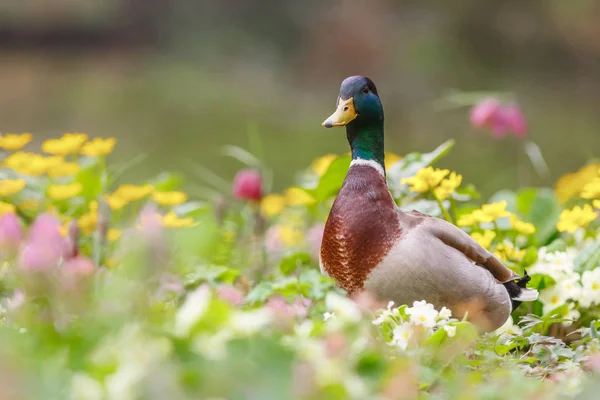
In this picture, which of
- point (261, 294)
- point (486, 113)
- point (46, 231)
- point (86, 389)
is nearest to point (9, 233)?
point (46, 231)

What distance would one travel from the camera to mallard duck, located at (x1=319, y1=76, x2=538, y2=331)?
227 centimetres

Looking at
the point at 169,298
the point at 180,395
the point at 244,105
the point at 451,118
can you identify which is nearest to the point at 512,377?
the point at 180,395

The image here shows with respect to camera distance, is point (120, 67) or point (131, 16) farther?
point (131, 16)

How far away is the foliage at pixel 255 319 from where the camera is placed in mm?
1354

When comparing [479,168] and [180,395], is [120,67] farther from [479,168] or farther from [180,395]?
[180,395]

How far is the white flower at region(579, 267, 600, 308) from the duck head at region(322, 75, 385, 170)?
0.69 meters

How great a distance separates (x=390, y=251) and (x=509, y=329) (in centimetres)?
46

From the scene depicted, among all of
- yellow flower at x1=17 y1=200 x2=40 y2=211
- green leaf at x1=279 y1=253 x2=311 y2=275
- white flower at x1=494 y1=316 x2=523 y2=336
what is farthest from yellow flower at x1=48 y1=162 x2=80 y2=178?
white flower at x1=494 y1=316 x2=523 y2=336

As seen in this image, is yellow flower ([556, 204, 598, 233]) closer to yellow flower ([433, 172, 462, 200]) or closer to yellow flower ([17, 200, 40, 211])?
yellow flower ([433, 172, 462, 200])

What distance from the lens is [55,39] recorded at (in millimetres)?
18281

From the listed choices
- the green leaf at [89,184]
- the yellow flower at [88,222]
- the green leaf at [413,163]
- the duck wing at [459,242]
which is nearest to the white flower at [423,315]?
the duck wing at [459,242]

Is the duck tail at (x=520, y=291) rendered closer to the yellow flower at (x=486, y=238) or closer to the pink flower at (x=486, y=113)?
the yellow flower at (x=486, y=238)

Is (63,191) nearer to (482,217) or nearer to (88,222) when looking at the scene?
(88,222)

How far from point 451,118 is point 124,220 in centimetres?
790
